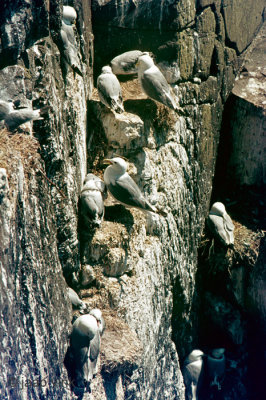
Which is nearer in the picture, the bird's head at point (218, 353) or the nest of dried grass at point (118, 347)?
the nest of dried grass at point (118, 347)

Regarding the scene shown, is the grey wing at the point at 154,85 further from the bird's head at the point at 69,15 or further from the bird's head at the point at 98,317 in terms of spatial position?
the bird's head at the point at 98,317

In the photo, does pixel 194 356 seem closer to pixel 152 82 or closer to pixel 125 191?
pixel 125 191

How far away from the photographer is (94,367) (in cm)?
383

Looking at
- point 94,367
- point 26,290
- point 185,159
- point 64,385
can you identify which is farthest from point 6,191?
point 185,159

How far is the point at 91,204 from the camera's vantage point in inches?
163

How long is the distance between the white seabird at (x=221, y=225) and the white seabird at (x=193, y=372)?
60.1 inches

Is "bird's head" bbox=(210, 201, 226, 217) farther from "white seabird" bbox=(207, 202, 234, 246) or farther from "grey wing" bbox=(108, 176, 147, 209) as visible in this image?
"grey wing" bbox=(108, 176, 147, 209)

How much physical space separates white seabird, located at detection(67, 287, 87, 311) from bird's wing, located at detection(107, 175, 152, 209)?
919 mm

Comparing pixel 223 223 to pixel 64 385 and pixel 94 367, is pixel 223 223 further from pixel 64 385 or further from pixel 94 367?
pixel 64 385

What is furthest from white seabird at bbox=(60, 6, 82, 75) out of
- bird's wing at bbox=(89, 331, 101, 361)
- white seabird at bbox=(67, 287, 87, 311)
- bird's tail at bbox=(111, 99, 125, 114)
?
bird's wing at bbox=(89, 331, 101, 361)

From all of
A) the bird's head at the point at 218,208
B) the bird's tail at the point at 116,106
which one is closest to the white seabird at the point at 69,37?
the bird's tail at the point at 116,106

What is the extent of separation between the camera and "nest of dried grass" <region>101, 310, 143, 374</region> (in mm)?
4090

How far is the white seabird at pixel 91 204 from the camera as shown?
416 cm

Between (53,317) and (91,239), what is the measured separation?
1.17 metres
